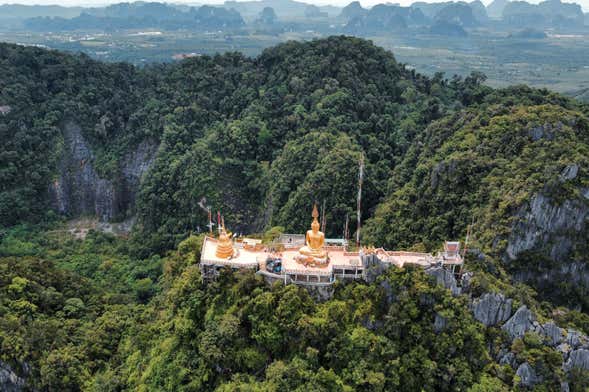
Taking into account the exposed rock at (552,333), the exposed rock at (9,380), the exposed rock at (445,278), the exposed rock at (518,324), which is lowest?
the exposed rock at (9,380)

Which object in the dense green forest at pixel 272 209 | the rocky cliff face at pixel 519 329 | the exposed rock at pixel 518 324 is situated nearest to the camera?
the rocky cliff face at pixel 519 329

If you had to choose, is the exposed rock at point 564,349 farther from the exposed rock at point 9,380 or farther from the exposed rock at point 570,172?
the exposed rock at point 9,380

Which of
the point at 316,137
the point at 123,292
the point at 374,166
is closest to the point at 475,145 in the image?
the point at 374,166

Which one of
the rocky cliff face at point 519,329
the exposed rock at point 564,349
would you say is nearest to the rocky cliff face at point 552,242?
the rocky cliff face at point 519,329

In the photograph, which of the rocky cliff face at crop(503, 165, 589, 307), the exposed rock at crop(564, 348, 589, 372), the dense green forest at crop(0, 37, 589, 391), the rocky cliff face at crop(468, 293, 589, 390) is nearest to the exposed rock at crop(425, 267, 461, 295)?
the dense green forest at crop(0, 37, 589, 391)

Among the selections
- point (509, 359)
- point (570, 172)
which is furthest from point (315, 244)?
point (570, 172)
